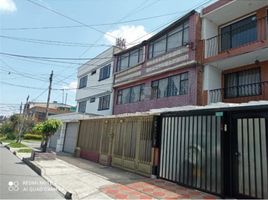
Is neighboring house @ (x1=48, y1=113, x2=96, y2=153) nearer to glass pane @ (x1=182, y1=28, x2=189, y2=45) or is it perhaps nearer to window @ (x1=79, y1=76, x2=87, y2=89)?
window @ (x1=79, y1=76, x2=87, y2=89)

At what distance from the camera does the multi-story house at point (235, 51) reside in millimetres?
12750

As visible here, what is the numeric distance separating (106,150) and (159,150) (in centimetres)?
544

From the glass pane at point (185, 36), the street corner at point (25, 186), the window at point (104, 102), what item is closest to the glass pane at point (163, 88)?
the glass pane at point (185, 36)

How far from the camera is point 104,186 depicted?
9.35m

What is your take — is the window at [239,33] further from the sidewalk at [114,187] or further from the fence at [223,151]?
the sidewalk at [114,187]

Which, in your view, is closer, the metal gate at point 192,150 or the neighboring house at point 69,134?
the metal gate at point 192,150

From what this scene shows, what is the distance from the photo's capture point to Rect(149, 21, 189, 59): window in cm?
1589

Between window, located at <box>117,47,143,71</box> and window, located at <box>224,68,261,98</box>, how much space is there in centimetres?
739

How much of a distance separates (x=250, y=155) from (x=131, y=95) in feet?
43.2

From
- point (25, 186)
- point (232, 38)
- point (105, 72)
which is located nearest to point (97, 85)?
point (105, 72)

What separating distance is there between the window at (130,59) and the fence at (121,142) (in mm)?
5667

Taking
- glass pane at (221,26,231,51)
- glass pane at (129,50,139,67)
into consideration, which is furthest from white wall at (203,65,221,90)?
glass pane at (129,50,139,67)

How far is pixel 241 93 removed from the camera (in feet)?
44.4

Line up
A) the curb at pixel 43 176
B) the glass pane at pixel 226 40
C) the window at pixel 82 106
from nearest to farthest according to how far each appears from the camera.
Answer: the curb at pixel 43 176 → the glass pane at pixel 226 40 → the window at pixel 82 106
